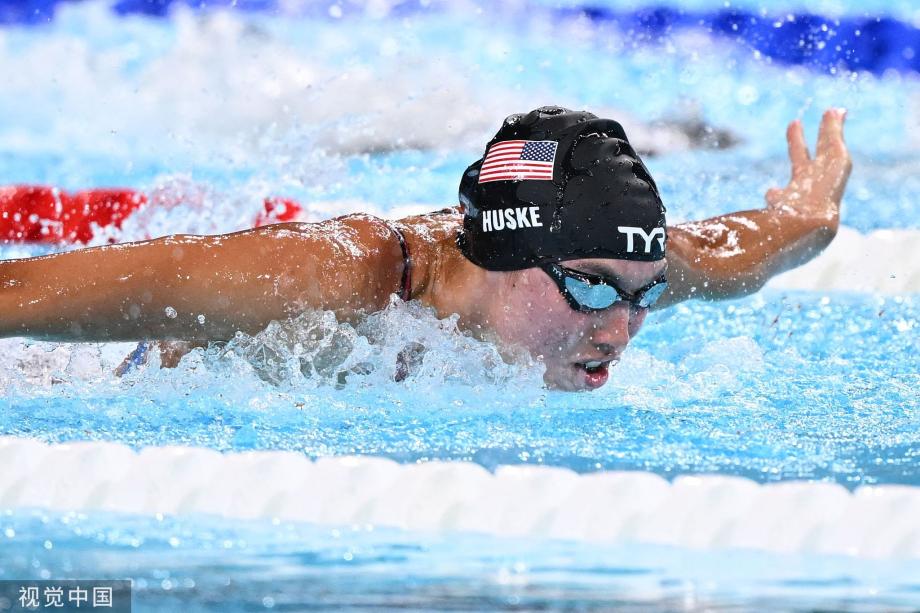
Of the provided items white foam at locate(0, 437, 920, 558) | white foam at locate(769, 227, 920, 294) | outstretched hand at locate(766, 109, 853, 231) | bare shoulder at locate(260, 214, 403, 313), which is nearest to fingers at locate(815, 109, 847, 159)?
outstretched hand at locate(766, 109, 853, 231)

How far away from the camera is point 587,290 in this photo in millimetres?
2354

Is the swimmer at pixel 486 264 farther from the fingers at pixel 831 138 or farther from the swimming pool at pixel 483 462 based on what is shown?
the fingers at pixel 831 138

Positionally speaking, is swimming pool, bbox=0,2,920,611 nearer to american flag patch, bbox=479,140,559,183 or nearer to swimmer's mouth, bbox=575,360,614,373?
swimmer's mouth, bbox=575,360,614,373

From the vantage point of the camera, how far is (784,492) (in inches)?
70.9

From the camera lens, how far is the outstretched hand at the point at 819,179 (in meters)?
3.18

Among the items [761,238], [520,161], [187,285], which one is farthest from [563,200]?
[761,238]

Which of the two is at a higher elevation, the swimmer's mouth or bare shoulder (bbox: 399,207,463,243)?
bare shoulder (bbox: 399,207,463,243)

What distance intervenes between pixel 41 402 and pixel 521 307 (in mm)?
1015

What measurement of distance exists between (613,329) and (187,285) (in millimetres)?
847

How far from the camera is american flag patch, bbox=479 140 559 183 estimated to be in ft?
7.84

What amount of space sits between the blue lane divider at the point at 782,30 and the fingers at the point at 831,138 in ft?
11.6

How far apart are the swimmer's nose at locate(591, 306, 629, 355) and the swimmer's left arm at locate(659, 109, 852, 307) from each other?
437mm

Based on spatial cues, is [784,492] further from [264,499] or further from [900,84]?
[900,84]

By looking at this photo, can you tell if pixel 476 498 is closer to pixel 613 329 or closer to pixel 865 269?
pixel 613 329
